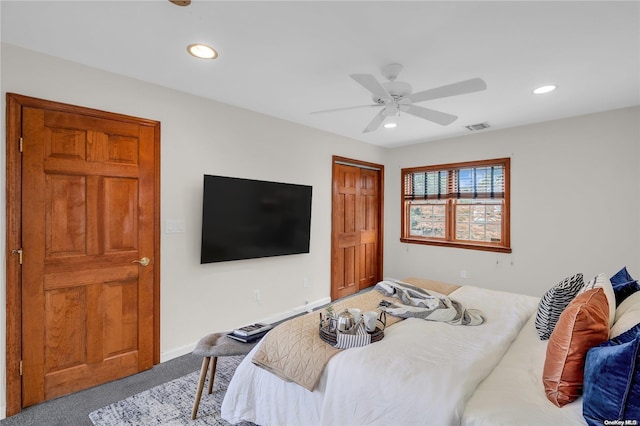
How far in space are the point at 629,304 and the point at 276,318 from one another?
3.14 meters

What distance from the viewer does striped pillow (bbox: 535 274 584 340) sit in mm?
1918

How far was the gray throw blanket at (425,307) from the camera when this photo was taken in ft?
7.24

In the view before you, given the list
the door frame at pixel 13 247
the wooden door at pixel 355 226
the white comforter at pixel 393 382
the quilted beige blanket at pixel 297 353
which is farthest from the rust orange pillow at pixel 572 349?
the wooden door at pixel 355 226

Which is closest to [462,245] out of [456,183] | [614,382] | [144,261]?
[456,183]

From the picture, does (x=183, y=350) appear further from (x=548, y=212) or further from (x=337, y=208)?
(x=548, y=212)

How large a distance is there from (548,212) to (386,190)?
7.74 feet

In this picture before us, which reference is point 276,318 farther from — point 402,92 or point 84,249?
point 402,92

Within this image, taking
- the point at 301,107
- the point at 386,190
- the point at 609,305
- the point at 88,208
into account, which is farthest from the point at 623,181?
the point at 88,208

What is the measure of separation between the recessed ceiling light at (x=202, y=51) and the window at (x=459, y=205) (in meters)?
3.72

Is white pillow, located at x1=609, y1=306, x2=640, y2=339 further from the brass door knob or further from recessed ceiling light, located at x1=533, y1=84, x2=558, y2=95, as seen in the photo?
the brass door knob

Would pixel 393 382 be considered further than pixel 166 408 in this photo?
No

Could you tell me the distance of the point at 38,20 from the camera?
73.6 inches

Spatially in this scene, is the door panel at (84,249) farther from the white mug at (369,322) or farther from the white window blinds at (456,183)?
the white window blinds at (456,183)

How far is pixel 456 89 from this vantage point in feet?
6.98
